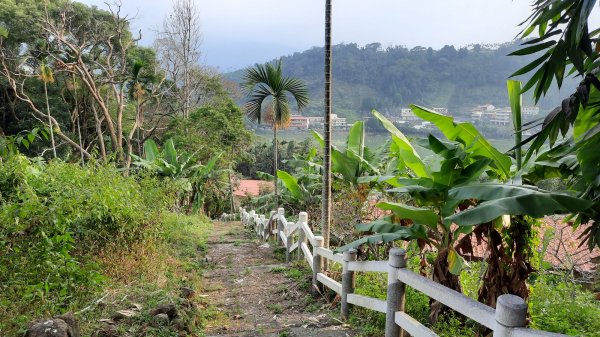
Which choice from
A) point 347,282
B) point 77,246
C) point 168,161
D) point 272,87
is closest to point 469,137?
point 347,282

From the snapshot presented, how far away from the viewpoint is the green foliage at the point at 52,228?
4.14 metres

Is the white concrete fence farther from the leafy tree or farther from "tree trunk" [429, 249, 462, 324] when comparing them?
the leafy tree

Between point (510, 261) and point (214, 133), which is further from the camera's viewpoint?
point (214, 133)

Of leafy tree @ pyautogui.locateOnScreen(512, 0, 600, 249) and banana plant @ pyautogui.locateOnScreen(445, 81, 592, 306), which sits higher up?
leafy tree @ pyautogui.locateOnScreen(512, 0, 600, 249)

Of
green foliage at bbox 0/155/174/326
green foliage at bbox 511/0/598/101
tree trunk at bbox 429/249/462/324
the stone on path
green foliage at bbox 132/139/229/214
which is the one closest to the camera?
green foliage at bbox 511/0/598/101

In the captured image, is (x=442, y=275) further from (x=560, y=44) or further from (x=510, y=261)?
(x=560, y=44)

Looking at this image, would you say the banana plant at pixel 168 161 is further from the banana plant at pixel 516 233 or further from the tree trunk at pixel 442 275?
the banana plant at pixel 516 233

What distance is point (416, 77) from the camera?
2598 inches

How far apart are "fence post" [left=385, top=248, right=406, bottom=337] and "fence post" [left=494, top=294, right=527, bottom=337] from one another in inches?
57.7

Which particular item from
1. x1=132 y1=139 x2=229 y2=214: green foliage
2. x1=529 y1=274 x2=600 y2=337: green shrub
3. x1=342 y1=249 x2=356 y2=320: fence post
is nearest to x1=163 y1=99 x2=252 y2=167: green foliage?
x1=132 y1=139 x2=229 y2=214: green foliage

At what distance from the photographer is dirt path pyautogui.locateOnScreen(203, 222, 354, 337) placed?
16.0 feet

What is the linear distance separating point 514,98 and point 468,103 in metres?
56.8

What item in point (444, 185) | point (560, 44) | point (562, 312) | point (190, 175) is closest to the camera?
point (560, 44)

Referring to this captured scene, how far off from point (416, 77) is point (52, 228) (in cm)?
6625
